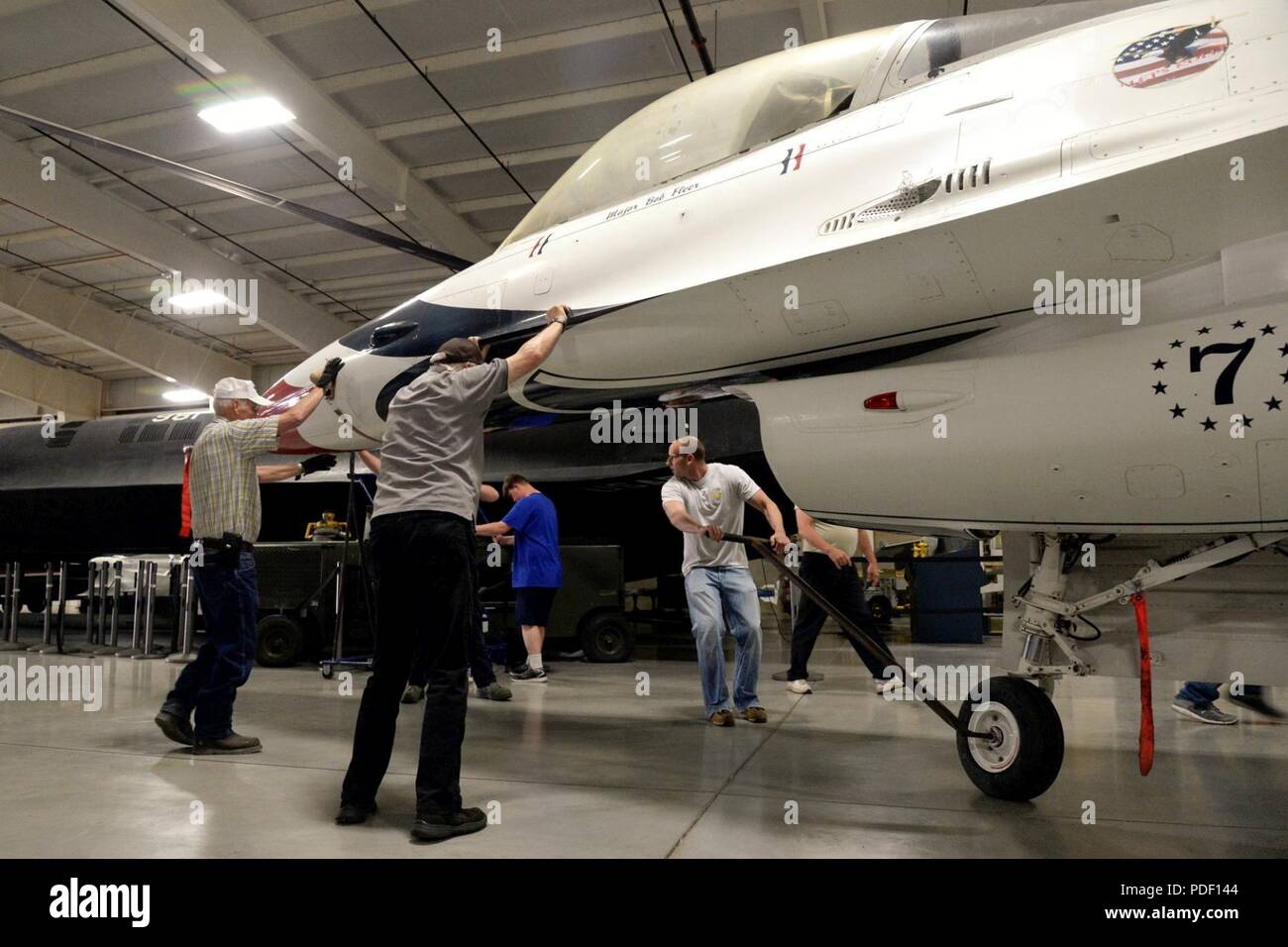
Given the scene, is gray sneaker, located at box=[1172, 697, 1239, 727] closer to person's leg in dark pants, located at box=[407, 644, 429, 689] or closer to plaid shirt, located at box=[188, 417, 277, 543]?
person's leg in dark pants, located at box=[407, 644, 429, 689]

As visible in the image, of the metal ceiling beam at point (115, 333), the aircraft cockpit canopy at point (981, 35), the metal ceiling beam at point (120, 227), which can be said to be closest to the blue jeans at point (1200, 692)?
the aircraft cockpit canopy at point (981, 35)

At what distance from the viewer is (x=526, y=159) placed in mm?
12312

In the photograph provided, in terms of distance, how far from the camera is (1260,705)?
502 centimetres

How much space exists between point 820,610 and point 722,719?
60.2 inches

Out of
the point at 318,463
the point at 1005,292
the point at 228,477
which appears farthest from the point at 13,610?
the point at 1005,292

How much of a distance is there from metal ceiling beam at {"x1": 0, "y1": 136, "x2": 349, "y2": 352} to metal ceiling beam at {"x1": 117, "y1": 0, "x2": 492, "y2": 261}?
12.6 ft

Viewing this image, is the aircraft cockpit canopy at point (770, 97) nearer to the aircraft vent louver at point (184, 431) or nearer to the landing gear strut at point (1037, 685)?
the landing gear strut at point (1037, 685)

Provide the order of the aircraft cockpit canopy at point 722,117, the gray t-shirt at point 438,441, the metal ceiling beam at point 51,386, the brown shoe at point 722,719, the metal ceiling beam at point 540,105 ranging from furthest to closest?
the metal ceiling beam at point 51,386 → the metal ceiling beam at point 540,105 → the brown shoe at point 722,719 → the aircraft cockpit canopy at point 722,117 → the gray t-shirt at point 438,441

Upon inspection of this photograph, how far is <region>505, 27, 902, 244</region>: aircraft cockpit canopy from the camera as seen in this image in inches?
140

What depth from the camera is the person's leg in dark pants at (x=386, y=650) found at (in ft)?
9.43

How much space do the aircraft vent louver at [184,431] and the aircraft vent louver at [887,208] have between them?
7647 millimetres

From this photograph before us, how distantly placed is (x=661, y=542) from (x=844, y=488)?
238 inches
